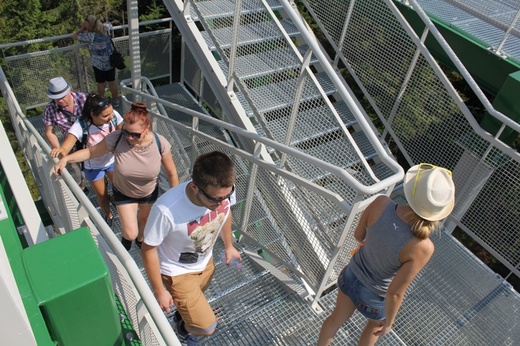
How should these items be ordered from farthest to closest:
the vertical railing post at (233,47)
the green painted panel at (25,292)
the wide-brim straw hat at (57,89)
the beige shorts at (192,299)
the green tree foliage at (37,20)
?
the green tree foliage at (37,20)
the vertical railing post at (233,47)
the wide-brim straw hat at (57,89)
the beige shorts at (192,299)
the green painted panel at (25,292)

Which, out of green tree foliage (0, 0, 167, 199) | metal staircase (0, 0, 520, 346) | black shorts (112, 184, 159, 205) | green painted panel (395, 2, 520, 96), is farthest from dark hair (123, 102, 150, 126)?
green tree foliage (0, 0, 167, 199)

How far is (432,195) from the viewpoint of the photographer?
2328mm

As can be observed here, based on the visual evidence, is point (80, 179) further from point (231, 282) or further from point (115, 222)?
point (231, 282)

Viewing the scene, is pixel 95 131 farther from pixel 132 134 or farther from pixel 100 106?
pixel 132 134

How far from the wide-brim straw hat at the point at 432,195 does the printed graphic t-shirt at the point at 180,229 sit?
1.17 meters

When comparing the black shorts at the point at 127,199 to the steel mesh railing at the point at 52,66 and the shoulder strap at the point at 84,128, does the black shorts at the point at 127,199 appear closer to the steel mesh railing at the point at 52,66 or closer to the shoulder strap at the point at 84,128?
the shoulder strap at the point at 84,128

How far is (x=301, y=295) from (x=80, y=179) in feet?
8.82

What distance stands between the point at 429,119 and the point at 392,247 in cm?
278

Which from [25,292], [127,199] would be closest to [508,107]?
[127,199]

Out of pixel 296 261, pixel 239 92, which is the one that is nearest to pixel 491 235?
pixel 296 261

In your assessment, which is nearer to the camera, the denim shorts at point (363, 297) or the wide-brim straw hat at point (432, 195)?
the wide-brim straw hat at point (432, 195)

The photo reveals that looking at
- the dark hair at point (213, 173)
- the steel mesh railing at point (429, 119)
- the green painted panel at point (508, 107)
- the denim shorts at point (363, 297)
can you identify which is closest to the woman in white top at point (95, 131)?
the dark hair at point (213, 173)

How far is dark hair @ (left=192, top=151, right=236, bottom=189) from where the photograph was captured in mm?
2275

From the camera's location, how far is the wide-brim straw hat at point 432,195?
232 centimetres
